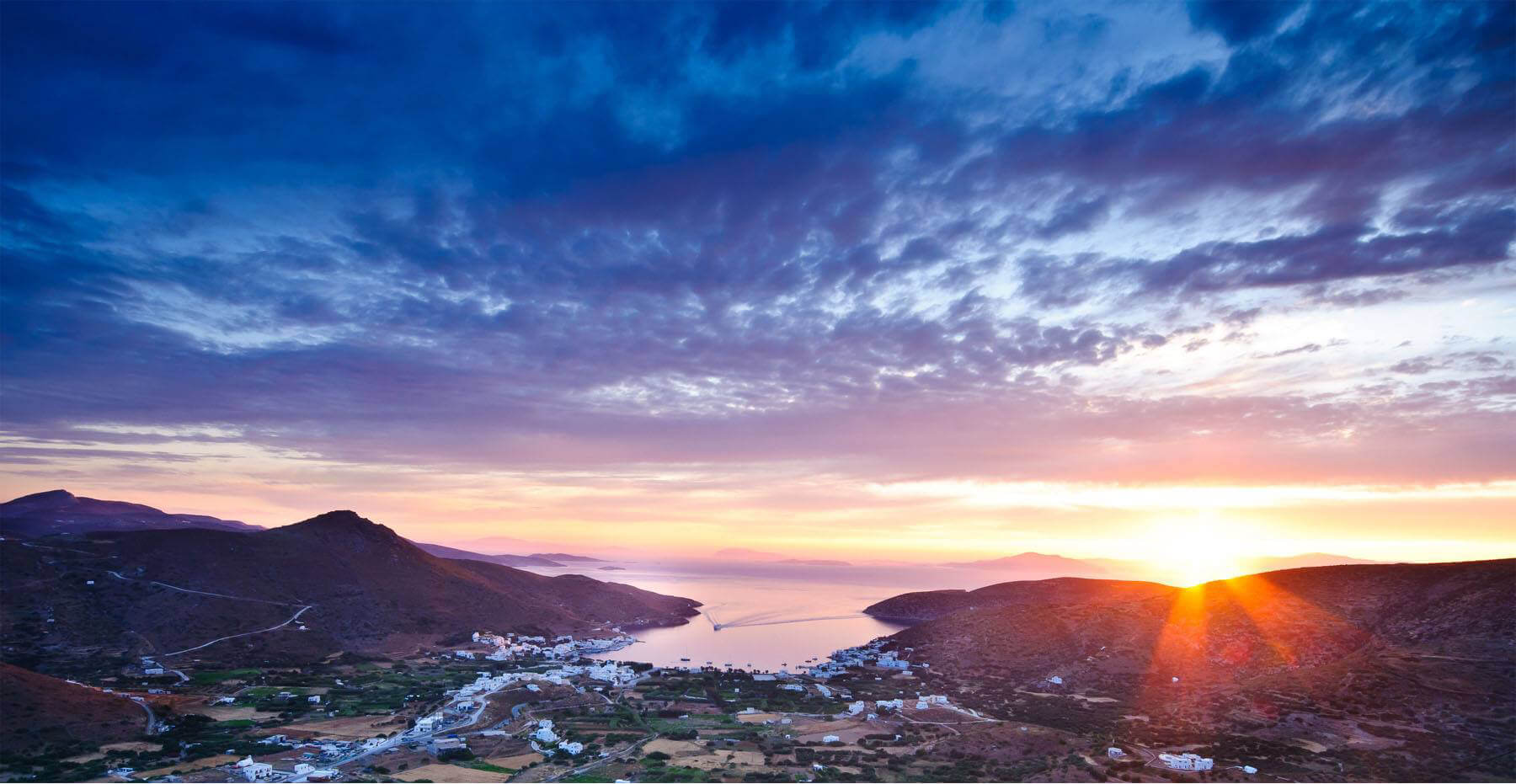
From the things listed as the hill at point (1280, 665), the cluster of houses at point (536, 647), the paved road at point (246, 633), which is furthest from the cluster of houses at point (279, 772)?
the hill at point (1280, 665)

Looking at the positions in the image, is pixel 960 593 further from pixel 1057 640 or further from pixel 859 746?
pixel 859 746

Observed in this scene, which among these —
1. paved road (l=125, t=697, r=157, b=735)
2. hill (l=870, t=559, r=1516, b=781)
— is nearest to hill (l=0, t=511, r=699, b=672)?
paved road (l=125, t=697, r=157, b=735)

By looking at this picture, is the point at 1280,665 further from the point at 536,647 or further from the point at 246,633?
the point at 246,633

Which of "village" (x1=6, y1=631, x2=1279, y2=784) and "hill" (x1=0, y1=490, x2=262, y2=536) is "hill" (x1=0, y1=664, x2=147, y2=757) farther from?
"hill" (x1=0, y1=490, x2=262, y2=536)

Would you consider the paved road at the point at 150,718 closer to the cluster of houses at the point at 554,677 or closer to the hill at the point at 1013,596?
the cluster of houses at the point at 554,677

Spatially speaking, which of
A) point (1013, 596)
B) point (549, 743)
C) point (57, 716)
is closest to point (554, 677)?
point (549, 743)

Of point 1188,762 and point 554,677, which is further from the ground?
point 1188,762
